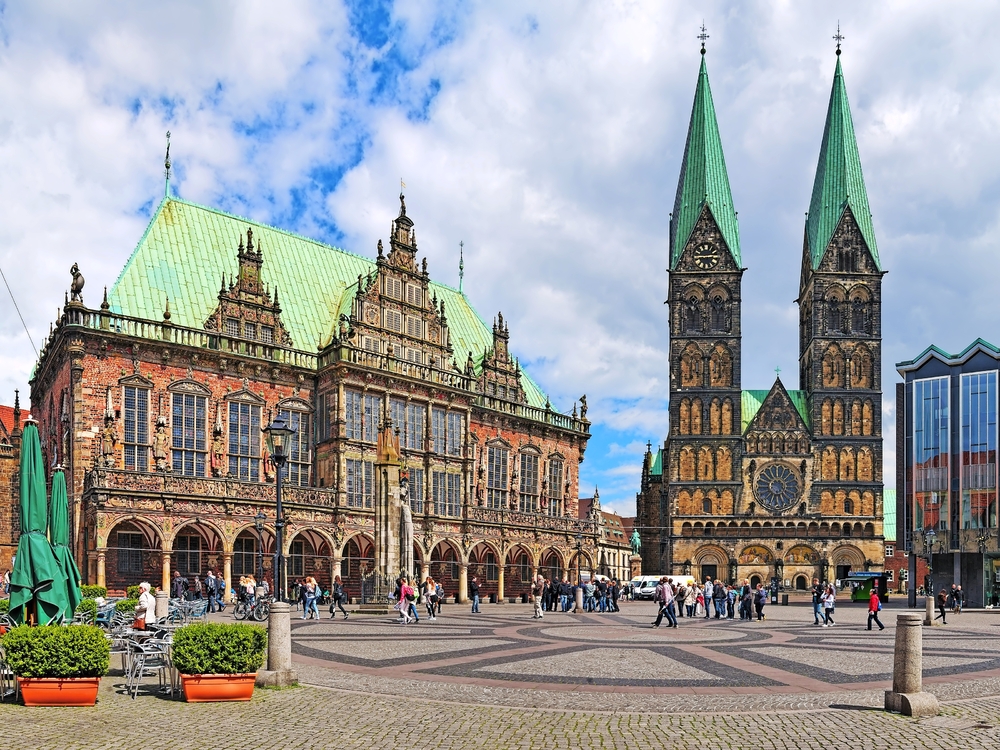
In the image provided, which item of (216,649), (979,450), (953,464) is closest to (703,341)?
(953,464)

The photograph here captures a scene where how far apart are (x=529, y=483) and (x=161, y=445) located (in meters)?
24.8

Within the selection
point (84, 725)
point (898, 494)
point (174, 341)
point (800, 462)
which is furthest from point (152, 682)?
point (800, 462)

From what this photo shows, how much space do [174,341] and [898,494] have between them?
52603 mm

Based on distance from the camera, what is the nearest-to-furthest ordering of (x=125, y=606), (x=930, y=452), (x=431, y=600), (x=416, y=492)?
(x=125, y=606), (x=431, y=600), (x=416, y=492), (x=930, y=452)

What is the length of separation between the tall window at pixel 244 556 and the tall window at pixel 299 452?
4232mm

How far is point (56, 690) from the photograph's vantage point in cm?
1270

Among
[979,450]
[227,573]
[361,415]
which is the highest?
[361,415]

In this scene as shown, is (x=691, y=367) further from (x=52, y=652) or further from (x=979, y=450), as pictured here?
(x=52, y=652)

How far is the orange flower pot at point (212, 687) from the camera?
1312cm

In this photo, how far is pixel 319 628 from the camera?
27.1 m

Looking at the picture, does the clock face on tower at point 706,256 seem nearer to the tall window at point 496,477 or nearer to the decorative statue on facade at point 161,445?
the tall window at point 496,477

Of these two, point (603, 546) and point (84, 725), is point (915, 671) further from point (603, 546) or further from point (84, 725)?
point (603, 546)

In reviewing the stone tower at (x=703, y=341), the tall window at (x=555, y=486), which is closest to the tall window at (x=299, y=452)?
the tall window at (x=555, y=486)

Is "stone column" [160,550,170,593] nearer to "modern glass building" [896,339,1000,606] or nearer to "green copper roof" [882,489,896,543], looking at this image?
"modern glass building" [896,339,1000,606]
